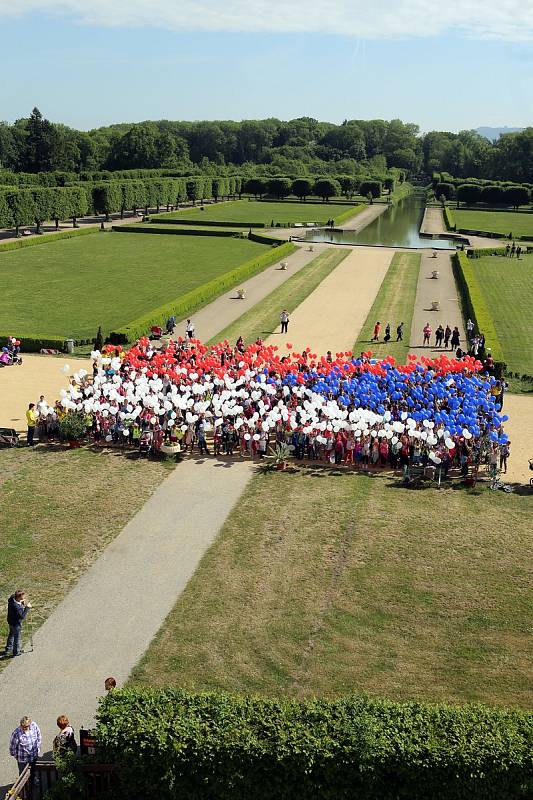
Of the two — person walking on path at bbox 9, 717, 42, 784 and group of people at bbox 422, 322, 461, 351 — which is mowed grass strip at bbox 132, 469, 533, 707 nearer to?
person walking on path at bbox 9, 717, 42, 784

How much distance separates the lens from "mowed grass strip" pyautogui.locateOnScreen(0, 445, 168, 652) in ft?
57.6

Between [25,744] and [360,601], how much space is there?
Answer: 24.5ft

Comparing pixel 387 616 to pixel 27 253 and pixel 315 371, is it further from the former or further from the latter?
pixel 27 253

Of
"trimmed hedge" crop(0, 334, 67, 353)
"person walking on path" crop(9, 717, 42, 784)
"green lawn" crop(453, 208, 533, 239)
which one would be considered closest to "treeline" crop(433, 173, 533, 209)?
"green lawn" crop(453, 208, 533, 239)

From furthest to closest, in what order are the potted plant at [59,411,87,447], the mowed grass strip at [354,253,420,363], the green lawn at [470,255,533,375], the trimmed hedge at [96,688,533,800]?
the mowed grass strip at [354,253,420,363]
the green lawn at [470,255,533,375]
the potted plant at [59,411,87,447]
the trimmed hedge at [96,688,533,800]

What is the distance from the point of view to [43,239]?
71500mm

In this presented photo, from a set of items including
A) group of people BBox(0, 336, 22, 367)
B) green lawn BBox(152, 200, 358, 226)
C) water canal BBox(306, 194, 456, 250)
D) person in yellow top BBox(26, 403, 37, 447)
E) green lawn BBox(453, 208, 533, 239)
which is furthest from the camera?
green lawn BBox(152, 200, 358, 226)

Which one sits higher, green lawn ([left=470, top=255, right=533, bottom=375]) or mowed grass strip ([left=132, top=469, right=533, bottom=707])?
green lawn ([left=470, top=255, right=533, bottom=375])

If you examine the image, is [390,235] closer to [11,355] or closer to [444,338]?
[444,338]

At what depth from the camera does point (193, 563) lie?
59.9ft

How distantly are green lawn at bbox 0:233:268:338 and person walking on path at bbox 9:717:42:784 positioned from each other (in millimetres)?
28428

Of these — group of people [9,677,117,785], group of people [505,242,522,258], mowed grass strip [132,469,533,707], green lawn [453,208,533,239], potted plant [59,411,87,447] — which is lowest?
mowed grass strip [132,469,533,707]

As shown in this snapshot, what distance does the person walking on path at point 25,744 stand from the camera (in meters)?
11.7

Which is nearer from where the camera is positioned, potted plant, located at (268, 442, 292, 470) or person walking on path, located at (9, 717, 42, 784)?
person walking on path, located at (9, 717, 42, 784)
